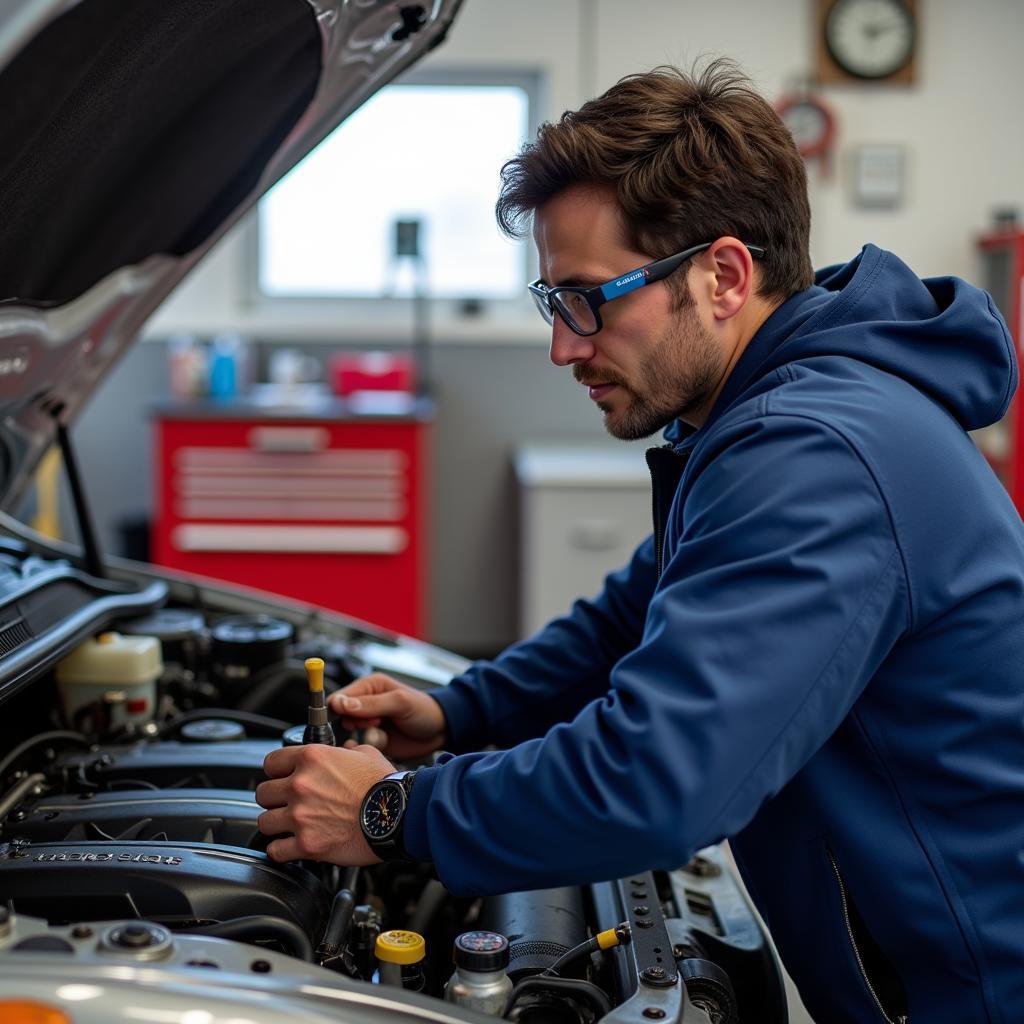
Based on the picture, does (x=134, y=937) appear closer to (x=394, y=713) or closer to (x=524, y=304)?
(x=394, y=713)

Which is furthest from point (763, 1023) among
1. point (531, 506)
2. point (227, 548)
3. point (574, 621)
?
point (227, 548)

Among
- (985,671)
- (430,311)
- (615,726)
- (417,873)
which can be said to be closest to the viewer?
(615,726)

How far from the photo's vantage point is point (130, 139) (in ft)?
4.26

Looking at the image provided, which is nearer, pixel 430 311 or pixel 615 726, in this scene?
pixel 615 726

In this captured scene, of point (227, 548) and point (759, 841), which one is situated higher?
point (759, 841)

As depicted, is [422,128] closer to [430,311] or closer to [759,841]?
[430,311]

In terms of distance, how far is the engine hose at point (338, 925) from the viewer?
1068 millimetres

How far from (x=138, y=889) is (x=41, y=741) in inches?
15.6

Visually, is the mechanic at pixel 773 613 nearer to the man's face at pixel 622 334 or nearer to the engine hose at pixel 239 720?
the man's face at pixel 622 334

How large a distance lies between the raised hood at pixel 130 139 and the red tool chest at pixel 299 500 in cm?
199

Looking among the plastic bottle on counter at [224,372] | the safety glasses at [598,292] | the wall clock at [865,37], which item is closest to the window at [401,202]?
the plastic bottle on counter at [224,372]

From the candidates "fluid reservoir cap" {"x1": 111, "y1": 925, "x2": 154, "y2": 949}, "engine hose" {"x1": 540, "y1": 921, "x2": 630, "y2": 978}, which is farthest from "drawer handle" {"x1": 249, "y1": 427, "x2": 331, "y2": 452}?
"fluid reservoir cap" {"x1": 111, "y1": 925, "x2": 154, "y2": 949}

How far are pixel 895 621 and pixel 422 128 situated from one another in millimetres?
3879

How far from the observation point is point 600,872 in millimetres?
905
